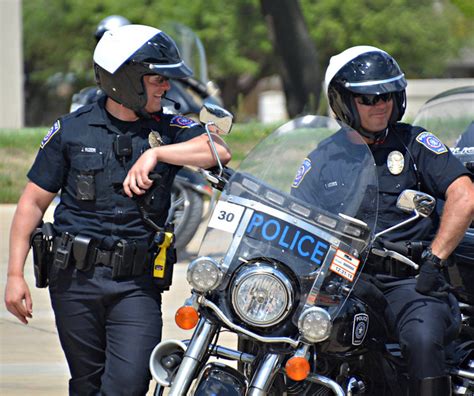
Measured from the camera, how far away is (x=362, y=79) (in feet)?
14.9

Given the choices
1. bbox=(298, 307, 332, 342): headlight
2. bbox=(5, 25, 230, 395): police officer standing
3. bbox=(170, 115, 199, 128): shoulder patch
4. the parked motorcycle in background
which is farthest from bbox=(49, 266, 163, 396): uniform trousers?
the parked motorcycle in background

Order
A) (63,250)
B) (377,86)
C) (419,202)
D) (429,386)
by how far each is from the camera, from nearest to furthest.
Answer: (419,202) → (429,386) → (63,250) → (377,86)

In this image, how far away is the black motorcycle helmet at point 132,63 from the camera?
4328 mm

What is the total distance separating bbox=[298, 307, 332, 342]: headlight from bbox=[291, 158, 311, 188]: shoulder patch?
48cm

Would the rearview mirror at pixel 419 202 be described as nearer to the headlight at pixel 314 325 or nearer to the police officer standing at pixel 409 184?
the police officer standing at pixel 409 184

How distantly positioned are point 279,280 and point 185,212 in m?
5.46

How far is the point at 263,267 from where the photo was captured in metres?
3.69

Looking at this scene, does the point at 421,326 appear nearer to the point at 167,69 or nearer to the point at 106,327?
the point at 106,327

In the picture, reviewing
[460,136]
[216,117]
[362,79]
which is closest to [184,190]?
[460,136]

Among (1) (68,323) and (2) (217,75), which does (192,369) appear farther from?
(2) (217,75)

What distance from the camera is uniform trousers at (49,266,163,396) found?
423 centimetres

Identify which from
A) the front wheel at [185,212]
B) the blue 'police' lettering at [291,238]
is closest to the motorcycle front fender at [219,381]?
the blue 'police' lettering at [291,238]

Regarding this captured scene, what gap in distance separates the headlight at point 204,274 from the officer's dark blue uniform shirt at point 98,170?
2.31ft

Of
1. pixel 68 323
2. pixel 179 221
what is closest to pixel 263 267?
pixel 68 323
